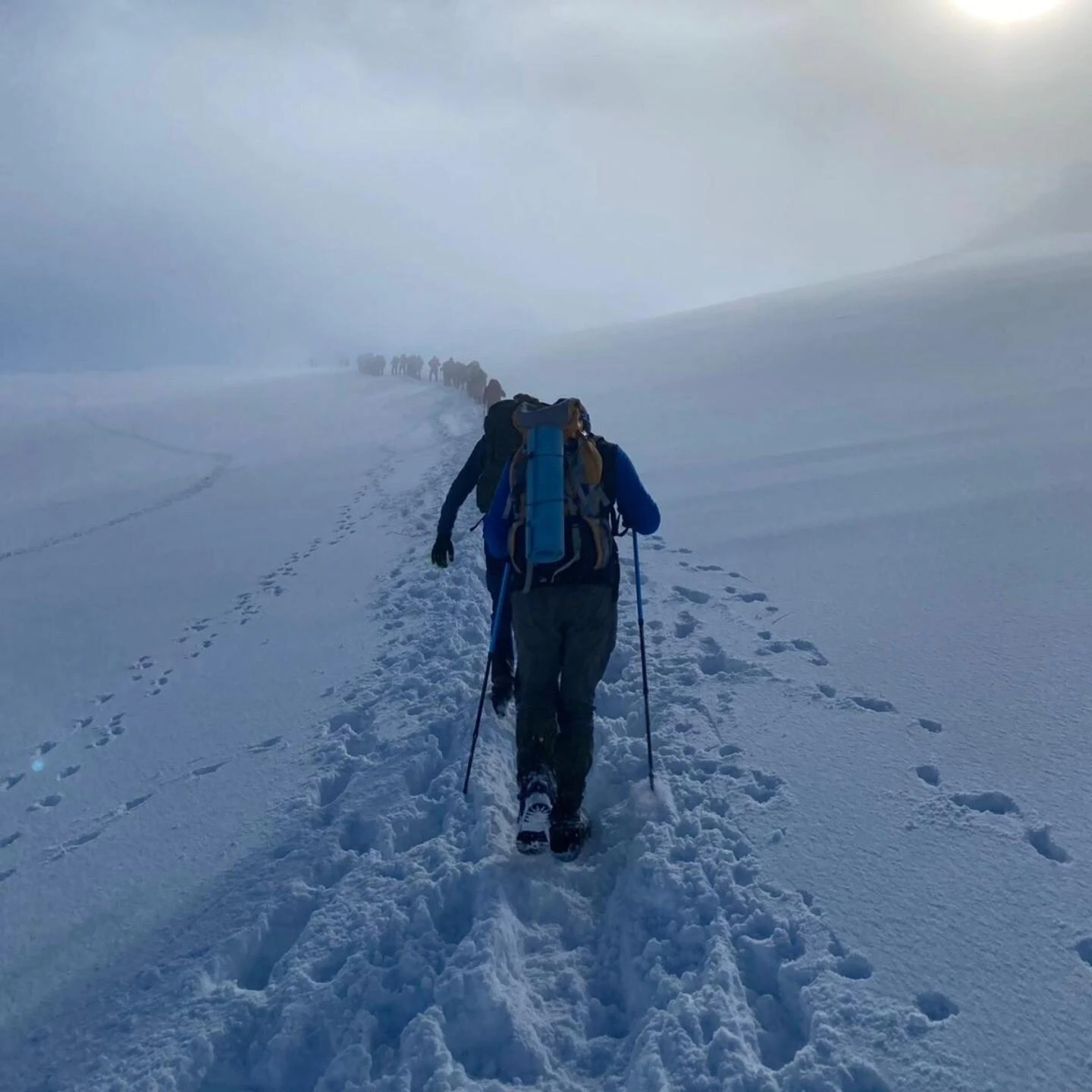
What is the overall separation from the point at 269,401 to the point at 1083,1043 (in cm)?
3644

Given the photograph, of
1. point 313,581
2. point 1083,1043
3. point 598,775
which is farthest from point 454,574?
point 1083,1043

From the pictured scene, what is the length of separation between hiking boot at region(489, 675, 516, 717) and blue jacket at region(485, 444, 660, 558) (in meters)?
1.46

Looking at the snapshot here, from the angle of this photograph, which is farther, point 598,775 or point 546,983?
point 598,775

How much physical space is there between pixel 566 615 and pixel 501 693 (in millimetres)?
1564

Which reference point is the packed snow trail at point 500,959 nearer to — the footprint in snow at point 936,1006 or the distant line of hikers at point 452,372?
the footprint in snow at point 936,1006

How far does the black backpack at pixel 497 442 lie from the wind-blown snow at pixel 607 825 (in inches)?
55.4

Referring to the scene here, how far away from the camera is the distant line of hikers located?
1888 centimetres

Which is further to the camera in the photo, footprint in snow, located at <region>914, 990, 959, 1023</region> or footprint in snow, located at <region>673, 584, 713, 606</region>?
footprint in snow, located at <region>673, 584, 713, 606</region>

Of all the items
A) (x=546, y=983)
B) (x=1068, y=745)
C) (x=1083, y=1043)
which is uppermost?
(x=1068, y=745)

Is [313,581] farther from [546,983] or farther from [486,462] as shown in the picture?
[546,983]

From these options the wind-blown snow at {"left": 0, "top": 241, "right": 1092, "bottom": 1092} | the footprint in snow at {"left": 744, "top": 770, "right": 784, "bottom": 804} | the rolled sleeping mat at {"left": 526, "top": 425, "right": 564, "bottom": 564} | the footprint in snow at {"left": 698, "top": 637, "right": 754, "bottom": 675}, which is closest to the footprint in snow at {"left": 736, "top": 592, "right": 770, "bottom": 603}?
the wind-blown snow at {"left": 0, "top": 241, "right": 1092, "bottom": 1092}

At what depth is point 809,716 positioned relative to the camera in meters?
4.63

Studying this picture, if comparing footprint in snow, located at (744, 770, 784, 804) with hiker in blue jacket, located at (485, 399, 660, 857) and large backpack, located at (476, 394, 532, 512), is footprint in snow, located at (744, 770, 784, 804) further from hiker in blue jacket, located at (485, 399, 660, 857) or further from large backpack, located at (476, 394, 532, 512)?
large backpack, located at (476, 394, 532, 512)

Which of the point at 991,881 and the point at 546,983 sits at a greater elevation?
the point at 991,881
